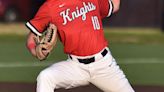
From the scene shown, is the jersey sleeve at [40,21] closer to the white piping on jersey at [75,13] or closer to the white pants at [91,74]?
the white piping on jersey at [75,13]

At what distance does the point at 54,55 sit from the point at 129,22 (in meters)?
15.1

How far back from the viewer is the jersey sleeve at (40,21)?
18.3 feet

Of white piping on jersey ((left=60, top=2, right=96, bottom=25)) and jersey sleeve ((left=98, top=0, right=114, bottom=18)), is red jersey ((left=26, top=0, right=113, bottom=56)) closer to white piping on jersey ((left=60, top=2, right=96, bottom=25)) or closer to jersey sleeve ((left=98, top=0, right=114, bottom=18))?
white piping on jersey ((left=60, top=2, right=96, bottom=25))

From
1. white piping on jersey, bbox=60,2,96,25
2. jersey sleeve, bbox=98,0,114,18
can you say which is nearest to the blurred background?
jersey sleeve, bbox=98,0,114,18

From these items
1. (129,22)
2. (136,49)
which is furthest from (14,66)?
(129,22)

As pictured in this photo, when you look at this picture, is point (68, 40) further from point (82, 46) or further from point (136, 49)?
point (136, 49)

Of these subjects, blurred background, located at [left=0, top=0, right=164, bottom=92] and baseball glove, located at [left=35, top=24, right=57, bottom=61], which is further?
blurred background, located at [left=0, top=0, right=164, bottom=92]

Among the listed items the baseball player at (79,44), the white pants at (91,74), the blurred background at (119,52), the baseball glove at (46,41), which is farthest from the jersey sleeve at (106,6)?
the blurred background at (119,52)

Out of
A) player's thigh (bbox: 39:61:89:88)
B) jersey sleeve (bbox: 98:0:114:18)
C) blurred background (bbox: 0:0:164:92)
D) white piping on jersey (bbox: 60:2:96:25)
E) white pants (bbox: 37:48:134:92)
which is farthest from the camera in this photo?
blurred background (bbox: 0:0:164:92)

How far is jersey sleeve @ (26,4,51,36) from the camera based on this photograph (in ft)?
18.3

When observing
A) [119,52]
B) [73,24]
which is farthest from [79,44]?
[119,52]

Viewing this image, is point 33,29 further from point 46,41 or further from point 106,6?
point 106,6

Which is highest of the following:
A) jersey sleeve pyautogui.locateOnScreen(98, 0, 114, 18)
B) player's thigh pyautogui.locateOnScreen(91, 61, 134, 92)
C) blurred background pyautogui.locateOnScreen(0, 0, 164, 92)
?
jersey sleeve pyautogui.locateOnScreen(98, 0, 114, 18)

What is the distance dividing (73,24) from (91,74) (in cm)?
51
